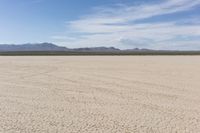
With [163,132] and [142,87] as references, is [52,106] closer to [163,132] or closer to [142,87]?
[163,132]

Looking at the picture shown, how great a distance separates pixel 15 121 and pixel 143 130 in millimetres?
2664

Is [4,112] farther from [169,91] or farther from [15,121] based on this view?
[169,91]

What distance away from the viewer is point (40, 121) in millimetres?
7480

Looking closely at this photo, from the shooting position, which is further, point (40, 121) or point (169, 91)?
point (169, 91)

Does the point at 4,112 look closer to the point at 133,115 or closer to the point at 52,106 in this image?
the point at 52,106

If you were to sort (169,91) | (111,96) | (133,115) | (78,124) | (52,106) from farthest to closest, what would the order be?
(169,91) → (111,96) → (52,106) → (133,115) → (78,124)

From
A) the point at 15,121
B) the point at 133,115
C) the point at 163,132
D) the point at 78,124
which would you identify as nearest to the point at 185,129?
the point at 163,132

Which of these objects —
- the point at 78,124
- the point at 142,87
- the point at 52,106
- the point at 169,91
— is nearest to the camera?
the point at 78,124

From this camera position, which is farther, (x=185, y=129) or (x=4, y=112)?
(x=4, y=112)

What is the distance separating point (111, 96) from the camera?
10680 millimetres

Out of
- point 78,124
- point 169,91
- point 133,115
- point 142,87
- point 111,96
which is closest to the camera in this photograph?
point 78,124

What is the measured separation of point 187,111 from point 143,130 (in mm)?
2147

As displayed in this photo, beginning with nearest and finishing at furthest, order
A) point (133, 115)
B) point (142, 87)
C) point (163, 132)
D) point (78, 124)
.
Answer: point (163, 132) < point (78, 124) < point (133, 115) < point (142, 87)

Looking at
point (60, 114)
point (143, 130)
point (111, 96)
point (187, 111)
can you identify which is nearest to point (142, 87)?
point (111, 96)
